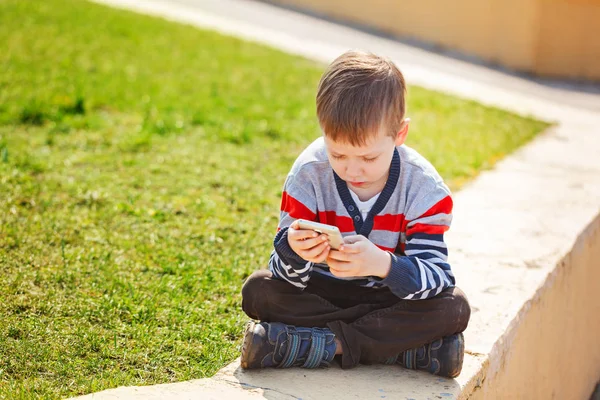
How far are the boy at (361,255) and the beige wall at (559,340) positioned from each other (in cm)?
34

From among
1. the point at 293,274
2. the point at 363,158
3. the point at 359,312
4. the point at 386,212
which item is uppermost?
the point at 363,158

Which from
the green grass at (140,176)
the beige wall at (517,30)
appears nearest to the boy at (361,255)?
the green grass at (140,176)

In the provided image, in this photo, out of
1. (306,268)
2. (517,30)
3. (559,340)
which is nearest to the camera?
(306,268)

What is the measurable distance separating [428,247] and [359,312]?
33cm

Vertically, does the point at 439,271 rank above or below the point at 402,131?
below

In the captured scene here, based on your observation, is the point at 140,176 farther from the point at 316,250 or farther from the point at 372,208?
the point at 316,250

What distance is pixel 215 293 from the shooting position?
3.07 metres

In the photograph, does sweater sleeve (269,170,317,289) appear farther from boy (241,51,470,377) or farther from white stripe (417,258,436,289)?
white stripe (417,258,436,289)

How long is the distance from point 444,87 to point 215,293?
198 inches

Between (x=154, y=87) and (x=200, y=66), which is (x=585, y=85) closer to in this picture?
(x=200, y=66)

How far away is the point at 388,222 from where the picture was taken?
8.37 ft

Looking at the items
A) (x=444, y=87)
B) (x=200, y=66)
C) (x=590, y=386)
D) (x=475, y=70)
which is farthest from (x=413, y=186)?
(x=475, y=70)

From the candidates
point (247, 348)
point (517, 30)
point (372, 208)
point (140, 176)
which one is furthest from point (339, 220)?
point (517, 30)

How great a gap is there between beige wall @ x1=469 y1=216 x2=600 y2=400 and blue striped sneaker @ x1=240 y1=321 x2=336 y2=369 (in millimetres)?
526
